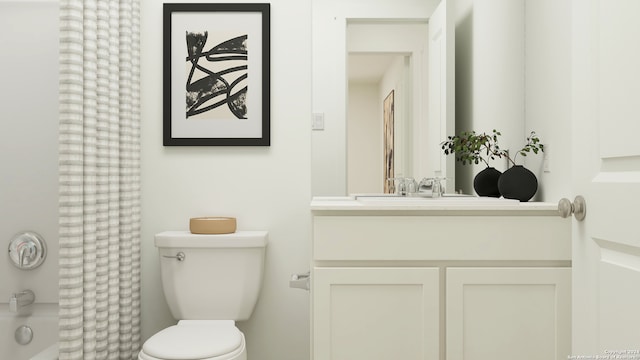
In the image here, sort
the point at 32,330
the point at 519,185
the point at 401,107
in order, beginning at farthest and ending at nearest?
the point at 401,107
the point at 32,330
the point at 519,185

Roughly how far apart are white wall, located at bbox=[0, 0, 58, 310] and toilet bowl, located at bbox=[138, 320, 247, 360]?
76 cm

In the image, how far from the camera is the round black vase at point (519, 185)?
1989 mm

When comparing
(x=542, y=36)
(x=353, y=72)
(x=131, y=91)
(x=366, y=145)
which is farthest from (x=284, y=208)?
(x=542, y=36)

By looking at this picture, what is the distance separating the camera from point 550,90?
202cm

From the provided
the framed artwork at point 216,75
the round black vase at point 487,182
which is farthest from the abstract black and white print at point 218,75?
the round black vase at point 487,182

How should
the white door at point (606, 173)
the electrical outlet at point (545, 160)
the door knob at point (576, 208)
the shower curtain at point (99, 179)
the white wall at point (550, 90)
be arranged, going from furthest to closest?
the electrical outlet at point (545, 160) < the white wall at point (550, 90) < the shower curtain at point (99, 179) < the door knob at point (576, 208) < the white door at point (606, 173)

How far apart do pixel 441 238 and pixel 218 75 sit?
120 cm

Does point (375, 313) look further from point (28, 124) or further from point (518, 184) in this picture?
point (28, 124)

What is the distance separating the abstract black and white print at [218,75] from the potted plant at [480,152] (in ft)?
3.06

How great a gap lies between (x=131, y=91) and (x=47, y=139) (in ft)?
1.50

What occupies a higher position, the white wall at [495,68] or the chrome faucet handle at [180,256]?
the white wall at [495,68]

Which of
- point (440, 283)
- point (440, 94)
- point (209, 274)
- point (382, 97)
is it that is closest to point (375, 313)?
Result: point (440, 283)

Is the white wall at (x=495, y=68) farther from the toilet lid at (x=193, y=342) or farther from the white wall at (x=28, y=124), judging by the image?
the white wall at (x=28, y=124)

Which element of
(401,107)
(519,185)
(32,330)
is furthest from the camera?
(401,107)
